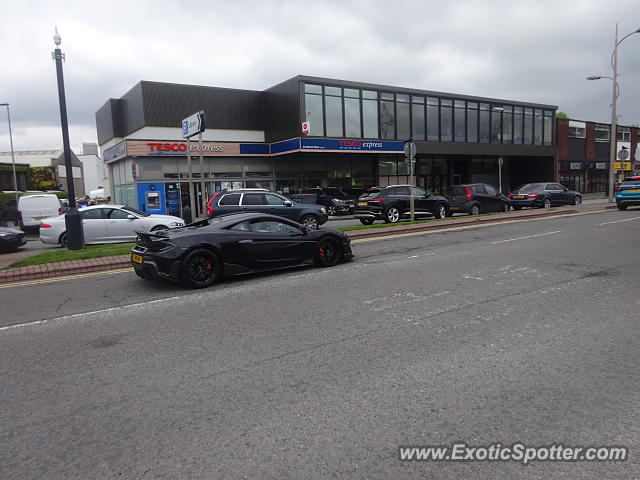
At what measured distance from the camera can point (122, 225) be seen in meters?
14.8

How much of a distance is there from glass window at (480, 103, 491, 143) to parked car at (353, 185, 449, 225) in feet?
73.9

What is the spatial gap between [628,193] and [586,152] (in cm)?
2794

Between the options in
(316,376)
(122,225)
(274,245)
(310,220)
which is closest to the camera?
(316,376)

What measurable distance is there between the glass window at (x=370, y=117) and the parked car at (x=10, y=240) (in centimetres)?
2375

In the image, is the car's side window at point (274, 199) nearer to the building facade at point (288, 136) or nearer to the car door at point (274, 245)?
the car door at point (274, 245)

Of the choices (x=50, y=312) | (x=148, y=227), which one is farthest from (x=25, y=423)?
(x=148, y=227)

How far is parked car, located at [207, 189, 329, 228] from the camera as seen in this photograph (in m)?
16.3

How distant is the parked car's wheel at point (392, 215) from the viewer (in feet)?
62.3

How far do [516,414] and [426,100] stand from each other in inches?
1396

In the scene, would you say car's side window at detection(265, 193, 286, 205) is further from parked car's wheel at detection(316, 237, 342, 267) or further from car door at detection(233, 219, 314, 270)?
car door at detection(233, 219, 314, 270)

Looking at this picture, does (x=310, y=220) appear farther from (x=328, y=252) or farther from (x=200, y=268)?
(x=200, y=268)

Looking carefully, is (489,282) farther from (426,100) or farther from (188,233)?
(426,100)

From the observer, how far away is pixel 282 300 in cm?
696

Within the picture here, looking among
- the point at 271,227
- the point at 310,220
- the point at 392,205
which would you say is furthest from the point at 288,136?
the point at 271,227
